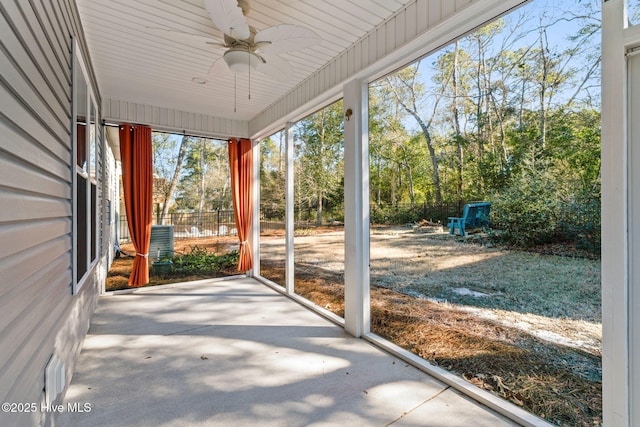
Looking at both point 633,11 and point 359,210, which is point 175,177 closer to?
point 359,210

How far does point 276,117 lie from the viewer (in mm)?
4418

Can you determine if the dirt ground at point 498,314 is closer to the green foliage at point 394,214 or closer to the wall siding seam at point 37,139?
the green foliage at point 394,214

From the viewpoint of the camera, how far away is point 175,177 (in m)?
4.86

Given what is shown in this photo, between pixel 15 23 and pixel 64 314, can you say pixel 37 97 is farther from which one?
pixel 64 314

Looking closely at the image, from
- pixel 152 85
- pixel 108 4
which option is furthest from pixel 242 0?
pixel 152 85

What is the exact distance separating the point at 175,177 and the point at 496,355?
4677mm

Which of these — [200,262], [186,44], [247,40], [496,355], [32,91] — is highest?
[186,44]

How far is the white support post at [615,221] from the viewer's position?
1385 millimetres

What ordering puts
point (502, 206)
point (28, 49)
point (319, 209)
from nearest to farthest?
1. point (28, 49)
2. point (502, 206)
3. point (319, 209)

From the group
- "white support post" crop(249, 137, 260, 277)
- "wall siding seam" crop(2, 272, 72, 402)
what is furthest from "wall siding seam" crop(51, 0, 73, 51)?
"white support post" crop(249, 137, 260, 277)

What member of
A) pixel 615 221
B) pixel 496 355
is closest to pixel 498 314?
pixel 496 355

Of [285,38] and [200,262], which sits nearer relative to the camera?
[285,38]

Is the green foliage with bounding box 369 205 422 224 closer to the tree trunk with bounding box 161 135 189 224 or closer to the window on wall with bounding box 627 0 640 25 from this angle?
the window on wall with bounding box 627 0 640 25

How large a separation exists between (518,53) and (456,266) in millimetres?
1546
